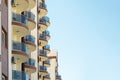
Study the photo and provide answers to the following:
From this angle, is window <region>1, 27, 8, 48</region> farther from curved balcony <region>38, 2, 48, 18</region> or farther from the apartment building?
the apartment building

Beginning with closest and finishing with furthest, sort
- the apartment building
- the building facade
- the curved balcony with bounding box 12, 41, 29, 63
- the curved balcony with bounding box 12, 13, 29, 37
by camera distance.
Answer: the building facade → the curved balcony with bounding box 12, 13, 29, 37 → the curved balcony with bounding box 12, 41, 29, 63 → the apartment building

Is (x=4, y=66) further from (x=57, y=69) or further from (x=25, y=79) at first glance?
(x=57, y=69)

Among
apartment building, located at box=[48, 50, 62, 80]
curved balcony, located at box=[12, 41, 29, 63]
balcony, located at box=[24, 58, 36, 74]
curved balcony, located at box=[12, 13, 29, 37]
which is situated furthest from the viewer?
apartment building, located at box=[48, 50, 62, 80]

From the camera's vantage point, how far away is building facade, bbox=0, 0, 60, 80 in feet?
130

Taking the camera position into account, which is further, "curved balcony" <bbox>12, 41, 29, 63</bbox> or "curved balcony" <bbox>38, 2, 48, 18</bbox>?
"curved balcony" <bbox>38, 2, 48, 18</bbox>

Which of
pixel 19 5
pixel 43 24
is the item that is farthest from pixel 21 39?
pixel 43 24

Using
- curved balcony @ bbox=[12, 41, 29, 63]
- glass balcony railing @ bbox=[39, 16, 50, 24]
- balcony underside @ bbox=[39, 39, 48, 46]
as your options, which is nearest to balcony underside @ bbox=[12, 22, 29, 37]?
curved balcony @ bbox=[12, 41, 29, 63]

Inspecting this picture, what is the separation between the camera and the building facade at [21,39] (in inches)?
1561

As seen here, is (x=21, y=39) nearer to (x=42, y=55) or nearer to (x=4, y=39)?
(x=42, y=55)

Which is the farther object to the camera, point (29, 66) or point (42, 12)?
point (42, 12)

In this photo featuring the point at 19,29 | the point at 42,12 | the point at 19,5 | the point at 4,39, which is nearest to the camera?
the point at 4,39

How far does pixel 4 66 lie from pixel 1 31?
107 inches

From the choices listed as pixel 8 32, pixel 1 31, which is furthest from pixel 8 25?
pixel 1 31

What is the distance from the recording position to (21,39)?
5841 centimetres
